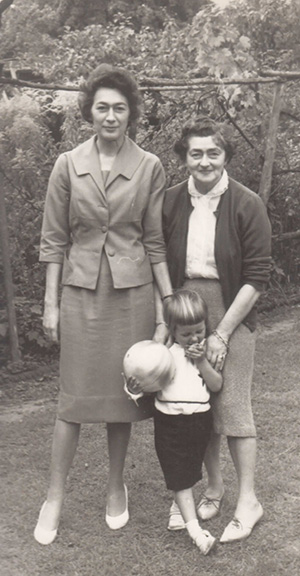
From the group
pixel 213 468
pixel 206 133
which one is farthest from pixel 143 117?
pixel 213 468

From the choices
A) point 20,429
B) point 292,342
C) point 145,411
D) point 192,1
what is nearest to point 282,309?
point 292,342

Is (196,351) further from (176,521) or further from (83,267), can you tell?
(176,521)

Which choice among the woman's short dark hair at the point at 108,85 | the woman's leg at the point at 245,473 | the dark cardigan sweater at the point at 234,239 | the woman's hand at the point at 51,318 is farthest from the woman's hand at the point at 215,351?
the woman's short dark hair at the point at 108,85

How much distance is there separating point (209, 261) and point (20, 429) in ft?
7.17

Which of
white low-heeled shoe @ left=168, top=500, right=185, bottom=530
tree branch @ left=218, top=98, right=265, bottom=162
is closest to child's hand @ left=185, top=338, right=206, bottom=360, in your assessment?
white low-heeled shoe @ left=168, top=500, right=185, bottom=530

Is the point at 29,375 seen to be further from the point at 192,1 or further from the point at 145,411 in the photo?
the point at 192,1

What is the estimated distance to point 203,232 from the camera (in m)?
3.13

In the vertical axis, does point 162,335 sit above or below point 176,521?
above

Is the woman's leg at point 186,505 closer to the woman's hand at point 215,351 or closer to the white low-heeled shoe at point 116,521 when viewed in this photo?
the white low-heeled shoe at point 116,521

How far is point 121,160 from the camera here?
3178mm

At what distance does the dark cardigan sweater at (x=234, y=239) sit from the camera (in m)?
3.08

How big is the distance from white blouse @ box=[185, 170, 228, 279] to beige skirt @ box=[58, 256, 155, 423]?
27cm

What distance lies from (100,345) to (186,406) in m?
0.45

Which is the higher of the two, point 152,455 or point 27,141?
point 27,141
